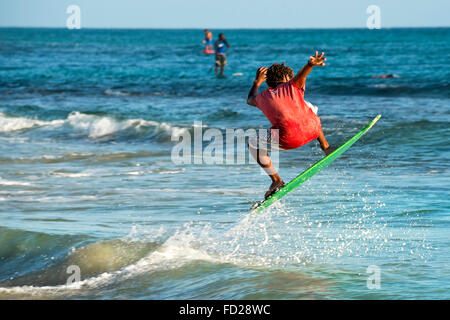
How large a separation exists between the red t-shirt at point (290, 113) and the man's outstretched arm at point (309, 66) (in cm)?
8

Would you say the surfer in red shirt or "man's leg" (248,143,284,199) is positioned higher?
the surfer in red shirt

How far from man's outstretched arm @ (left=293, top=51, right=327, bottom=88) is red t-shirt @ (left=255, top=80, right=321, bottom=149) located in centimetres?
8

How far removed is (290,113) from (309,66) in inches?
23.6

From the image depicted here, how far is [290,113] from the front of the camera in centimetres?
670

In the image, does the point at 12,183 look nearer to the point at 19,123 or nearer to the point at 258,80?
the point at 258,80

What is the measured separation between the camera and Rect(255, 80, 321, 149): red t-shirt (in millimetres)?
6656

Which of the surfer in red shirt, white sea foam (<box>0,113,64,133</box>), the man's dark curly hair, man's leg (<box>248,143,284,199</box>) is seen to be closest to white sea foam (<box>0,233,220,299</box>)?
man's leg (<box>248,143,284,199</box>)

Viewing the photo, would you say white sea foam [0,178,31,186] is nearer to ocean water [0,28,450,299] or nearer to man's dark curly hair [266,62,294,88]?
ocean water [0,28,450,299]

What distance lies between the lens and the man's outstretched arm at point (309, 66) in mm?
6188

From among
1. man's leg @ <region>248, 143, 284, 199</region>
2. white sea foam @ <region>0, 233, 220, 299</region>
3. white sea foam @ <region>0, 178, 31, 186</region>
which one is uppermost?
man's leg @ <region>248, 143, 284, 199</region>

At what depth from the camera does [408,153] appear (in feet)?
45.7
